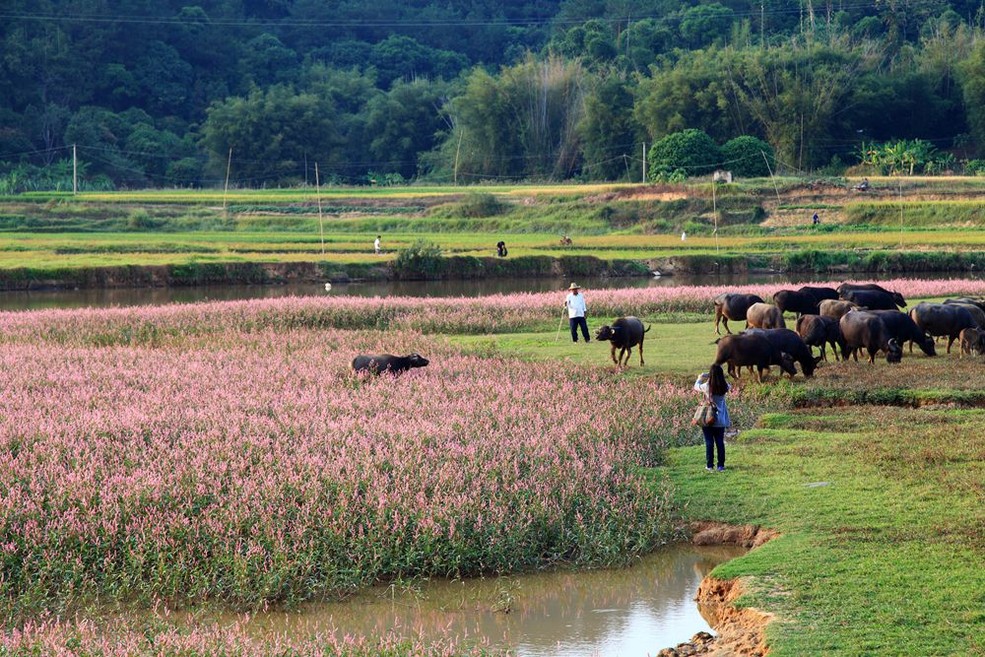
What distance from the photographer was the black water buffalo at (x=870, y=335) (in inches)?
709

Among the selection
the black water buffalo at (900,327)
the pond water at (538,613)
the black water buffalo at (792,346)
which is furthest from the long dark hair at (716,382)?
the black water buffalo at (900,327)

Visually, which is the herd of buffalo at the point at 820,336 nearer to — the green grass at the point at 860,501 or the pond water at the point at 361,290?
the green grass at the point at 860,501

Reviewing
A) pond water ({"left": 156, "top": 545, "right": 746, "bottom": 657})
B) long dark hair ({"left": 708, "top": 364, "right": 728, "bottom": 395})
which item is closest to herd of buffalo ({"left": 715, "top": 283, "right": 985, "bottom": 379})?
long dark hair ({"left": 708, "top": 364, "right": 728, "bottom": 395})

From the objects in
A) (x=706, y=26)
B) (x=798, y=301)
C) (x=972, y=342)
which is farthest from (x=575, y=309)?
(x=706, y=26)

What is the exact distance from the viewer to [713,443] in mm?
12328

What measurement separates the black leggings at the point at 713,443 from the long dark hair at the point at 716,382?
14.6 inches

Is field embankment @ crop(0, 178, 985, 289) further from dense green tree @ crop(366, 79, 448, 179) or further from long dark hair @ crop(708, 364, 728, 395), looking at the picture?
long dark hair @ crop(708, 364, 728, 395)

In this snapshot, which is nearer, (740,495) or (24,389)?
(740,495)

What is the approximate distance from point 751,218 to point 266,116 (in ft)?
130

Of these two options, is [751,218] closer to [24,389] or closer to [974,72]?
[974,72]

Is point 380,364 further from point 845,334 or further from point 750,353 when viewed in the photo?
point 845,334

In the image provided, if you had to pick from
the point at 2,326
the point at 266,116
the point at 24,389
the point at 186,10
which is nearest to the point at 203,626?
the point at 24,389

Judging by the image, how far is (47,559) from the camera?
9305mm

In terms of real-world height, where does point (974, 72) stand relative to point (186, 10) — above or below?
below
